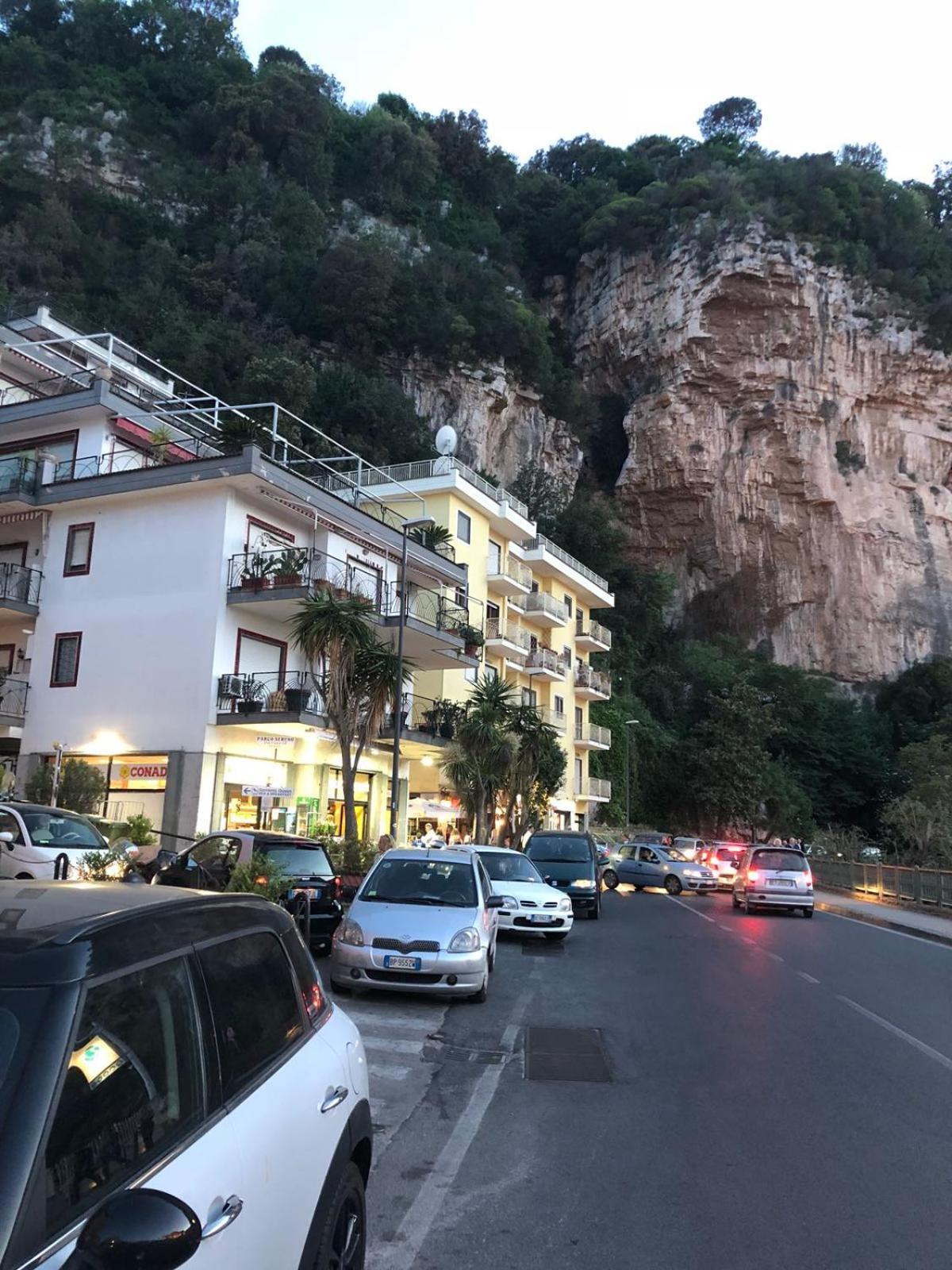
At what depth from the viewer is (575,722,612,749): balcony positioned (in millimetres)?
52875

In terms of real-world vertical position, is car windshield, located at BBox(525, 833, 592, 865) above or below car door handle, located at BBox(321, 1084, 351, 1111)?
above

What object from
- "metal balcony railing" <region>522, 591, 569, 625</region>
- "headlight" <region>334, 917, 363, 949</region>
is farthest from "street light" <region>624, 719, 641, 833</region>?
"headlight" <region>334, 917, 363, 949</region>

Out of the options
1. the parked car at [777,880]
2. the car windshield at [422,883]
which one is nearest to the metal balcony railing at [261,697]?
the parked car at [777,880]

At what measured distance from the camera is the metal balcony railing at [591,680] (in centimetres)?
5394

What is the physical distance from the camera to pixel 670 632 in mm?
73875

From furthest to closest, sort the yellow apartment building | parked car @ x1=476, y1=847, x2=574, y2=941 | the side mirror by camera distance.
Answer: the yellow apartment building < parked car @ x1=476, y1=847, x2=574, y2=941 < the side mirror

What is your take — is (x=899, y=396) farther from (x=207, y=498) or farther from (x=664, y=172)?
(x=207, y=498)

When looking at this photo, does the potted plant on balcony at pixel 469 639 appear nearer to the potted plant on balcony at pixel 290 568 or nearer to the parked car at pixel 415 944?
the potted plant on balcony at pixel 290 568

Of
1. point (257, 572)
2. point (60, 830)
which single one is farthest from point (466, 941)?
point (257, 572)

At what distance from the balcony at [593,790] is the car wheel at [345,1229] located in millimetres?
48760

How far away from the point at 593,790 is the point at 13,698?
33017 mm

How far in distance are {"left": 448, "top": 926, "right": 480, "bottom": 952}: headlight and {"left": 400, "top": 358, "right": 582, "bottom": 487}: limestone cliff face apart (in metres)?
50.7

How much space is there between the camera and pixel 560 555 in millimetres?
52031

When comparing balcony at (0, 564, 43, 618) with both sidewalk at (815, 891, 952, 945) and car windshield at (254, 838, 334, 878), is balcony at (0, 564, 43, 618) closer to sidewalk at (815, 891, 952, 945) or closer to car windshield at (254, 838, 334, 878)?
car windshield at (254, 838, 334, 878)
